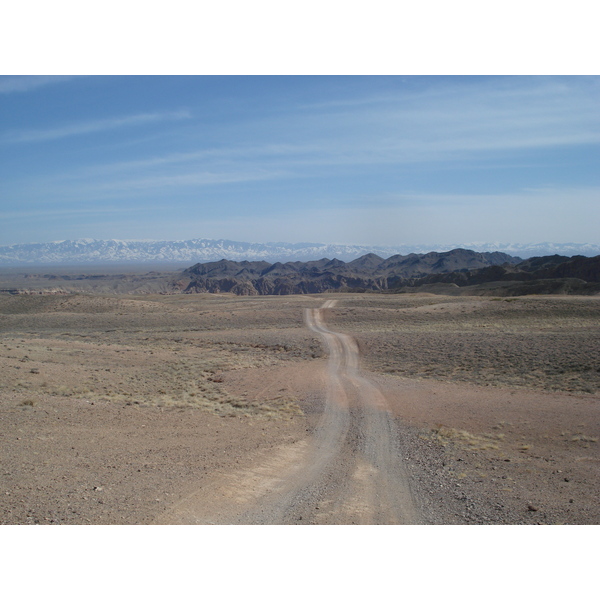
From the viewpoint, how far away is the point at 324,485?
32.8 ft

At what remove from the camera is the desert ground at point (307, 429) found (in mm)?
8594

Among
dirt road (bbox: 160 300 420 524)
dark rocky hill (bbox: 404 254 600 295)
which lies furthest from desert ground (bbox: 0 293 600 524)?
dark rocky hill (bbox: 404 254 600 295)

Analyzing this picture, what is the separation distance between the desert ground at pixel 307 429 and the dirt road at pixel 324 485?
0.05 m

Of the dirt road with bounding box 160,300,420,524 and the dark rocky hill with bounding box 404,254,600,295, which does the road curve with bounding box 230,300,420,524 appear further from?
the dark rocky hill with bounding box 404,254,600,295

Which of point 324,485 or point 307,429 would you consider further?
point 307,429

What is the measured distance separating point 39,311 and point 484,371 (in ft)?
157

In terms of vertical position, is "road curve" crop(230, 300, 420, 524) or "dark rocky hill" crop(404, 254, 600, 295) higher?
"dark rocky hill" crop(404, 254, 600, 295)

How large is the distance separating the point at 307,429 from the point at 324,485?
192 inches

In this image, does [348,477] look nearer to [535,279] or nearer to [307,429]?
[307,429]

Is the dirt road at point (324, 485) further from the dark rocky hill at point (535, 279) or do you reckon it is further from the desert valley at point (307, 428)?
the dark rocky hill at point (535, 279)

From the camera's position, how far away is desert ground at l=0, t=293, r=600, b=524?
28.2 ft

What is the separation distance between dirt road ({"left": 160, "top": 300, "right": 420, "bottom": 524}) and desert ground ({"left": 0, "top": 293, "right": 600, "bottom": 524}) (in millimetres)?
46

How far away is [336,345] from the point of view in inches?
1202

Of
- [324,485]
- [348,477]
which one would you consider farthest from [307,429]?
[324,485]
